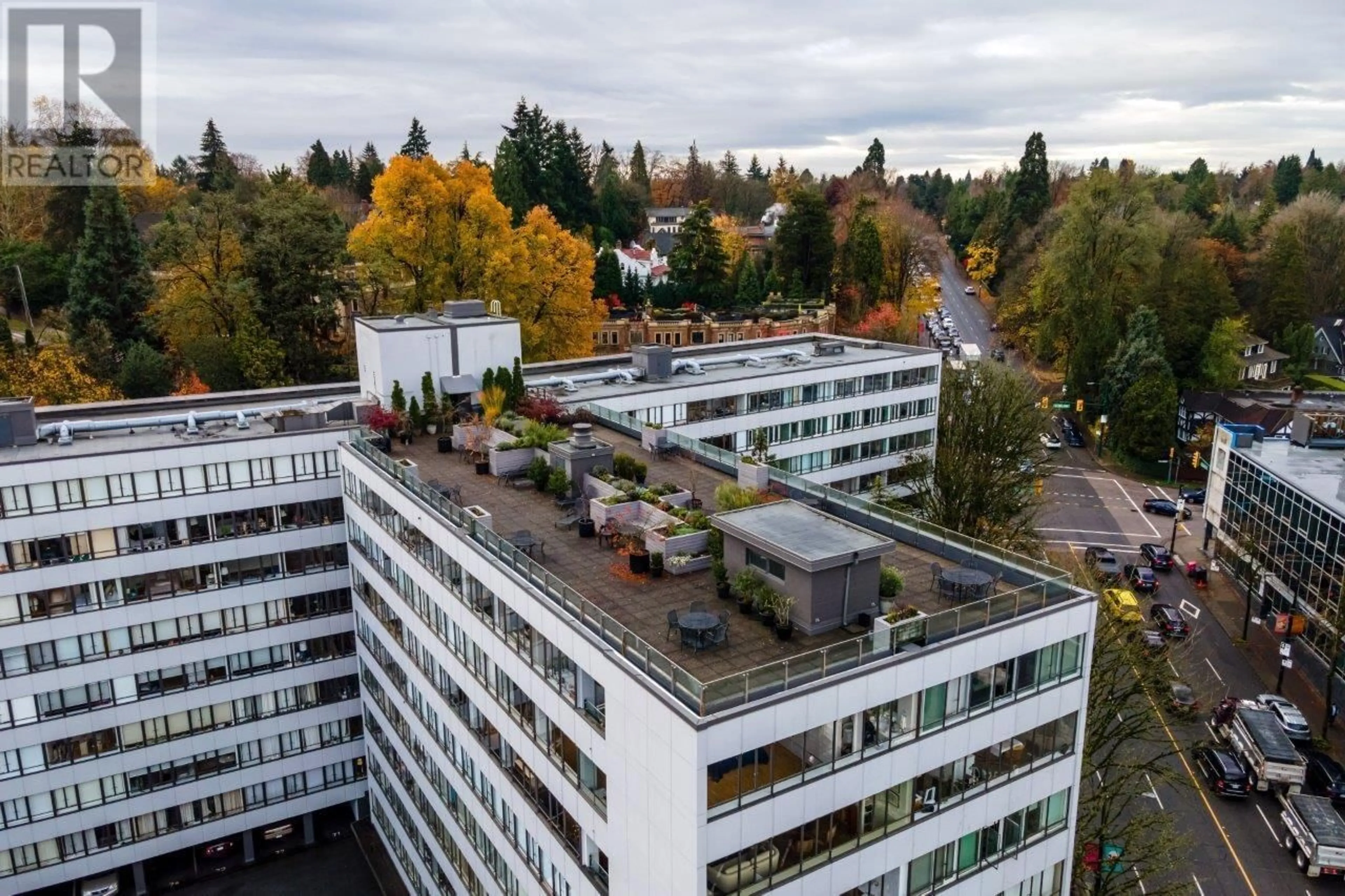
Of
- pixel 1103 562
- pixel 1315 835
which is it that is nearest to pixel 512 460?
pixel 1315 835

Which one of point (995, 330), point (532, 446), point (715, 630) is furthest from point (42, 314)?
point (995, 330)

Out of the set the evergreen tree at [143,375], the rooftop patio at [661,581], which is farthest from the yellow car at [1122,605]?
the evergreen tree at [143,375]

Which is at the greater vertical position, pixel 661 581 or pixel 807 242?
pixel 807 242

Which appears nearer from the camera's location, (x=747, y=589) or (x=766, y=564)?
(x=747, y=589)

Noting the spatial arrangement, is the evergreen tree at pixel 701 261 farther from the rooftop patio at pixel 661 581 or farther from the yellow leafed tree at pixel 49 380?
the rooftop patio at pixel 661 581

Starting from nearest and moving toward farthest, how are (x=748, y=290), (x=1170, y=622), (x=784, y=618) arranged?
1. (x=784, y=618)
2. (x=1170, y=622)
3. (x=748, y=290)

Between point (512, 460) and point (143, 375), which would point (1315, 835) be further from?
point (143, 375)

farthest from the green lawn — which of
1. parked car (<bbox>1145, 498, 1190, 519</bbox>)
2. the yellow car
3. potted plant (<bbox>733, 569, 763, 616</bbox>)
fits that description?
potted plant (<bbox>733, 569, 763, 616</bbox>)
